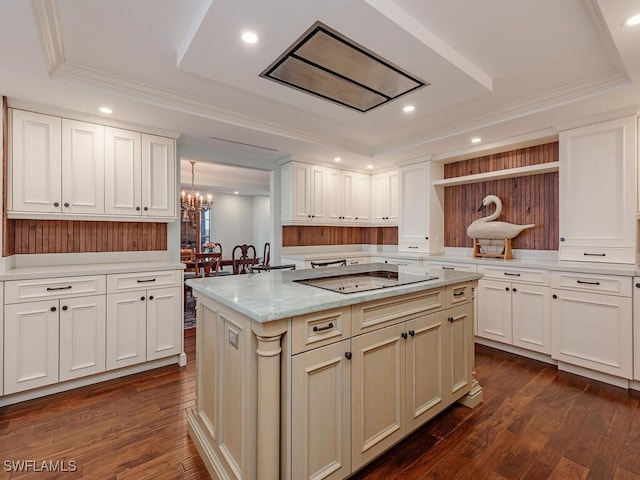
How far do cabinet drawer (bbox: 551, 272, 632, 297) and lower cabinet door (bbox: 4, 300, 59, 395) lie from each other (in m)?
4.31

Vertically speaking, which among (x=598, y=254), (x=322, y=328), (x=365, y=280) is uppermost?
(x=598, y=254)

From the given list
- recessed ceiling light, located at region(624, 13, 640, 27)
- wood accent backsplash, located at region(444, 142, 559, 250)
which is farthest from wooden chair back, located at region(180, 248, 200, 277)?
recessed ceiling light, located at region(624, 13, 640, 27)

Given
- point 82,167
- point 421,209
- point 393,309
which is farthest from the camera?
point 421,209

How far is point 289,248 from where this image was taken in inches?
186

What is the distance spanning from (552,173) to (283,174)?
326 cm

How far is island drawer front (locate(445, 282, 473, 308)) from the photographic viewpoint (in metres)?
2.10

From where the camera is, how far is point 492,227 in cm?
371

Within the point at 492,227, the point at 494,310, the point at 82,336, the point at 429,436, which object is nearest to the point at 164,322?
the point at 82,336

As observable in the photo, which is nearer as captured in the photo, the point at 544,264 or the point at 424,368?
the point at 424,368

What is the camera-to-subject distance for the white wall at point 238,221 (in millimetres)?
9242

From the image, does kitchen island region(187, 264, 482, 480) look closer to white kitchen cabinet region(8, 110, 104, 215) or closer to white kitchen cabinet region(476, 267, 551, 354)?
white kitchen cabinet region(476, 267, 551, 354)

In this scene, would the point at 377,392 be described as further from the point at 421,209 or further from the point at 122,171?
the point at 421,209

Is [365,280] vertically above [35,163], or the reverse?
[35,163]

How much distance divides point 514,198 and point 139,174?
420 cm
